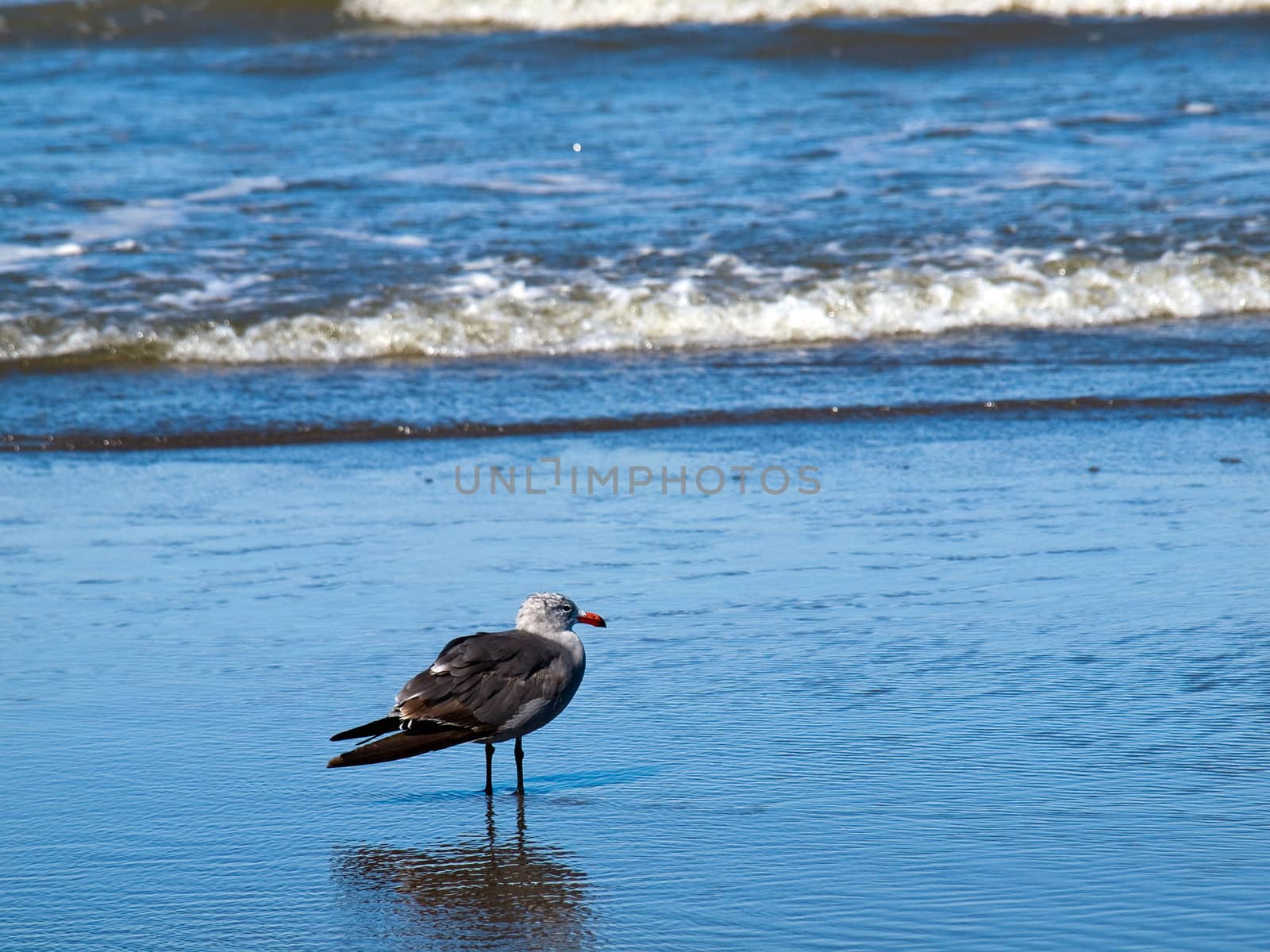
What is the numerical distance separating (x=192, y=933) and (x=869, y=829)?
1.28 meters

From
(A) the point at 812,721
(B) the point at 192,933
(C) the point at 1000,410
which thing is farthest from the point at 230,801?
(C) the point at 1000,410

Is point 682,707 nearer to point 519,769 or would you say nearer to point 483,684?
point 519,769

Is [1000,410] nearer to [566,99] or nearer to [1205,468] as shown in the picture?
[1205,468]

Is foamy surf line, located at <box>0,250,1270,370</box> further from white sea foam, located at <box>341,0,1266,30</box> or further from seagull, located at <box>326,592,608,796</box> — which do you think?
white sea foam, located at <box>341,0,1266,30</box>

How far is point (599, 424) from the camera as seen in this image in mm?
7078

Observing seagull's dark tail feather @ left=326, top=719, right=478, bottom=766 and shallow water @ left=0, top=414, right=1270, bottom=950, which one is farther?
seagull's dark tail feather @ left=326, top=719, right=478, bottom=766

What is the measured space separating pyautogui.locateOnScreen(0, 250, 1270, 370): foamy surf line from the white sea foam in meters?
8.12

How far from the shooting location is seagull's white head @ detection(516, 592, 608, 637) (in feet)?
12.4

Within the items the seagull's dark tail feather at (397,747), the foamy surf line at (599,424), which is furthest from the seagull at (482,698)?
the foamy surf line at (599,424)

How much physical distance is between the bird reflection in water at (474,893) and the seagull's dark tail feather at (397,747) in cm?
18

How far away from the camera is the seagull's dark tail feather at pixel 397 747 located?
3.37 meters

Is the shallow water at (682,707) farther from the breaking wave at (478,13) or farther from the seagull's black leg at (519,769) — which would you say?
the breaking wave at (478,13)

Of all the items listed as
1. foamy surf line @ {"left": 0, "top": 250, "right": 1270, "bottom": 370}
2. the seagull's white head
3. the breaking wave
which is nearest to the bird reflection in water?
the seagull's white head

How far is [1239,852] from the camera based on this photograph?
3156mm
